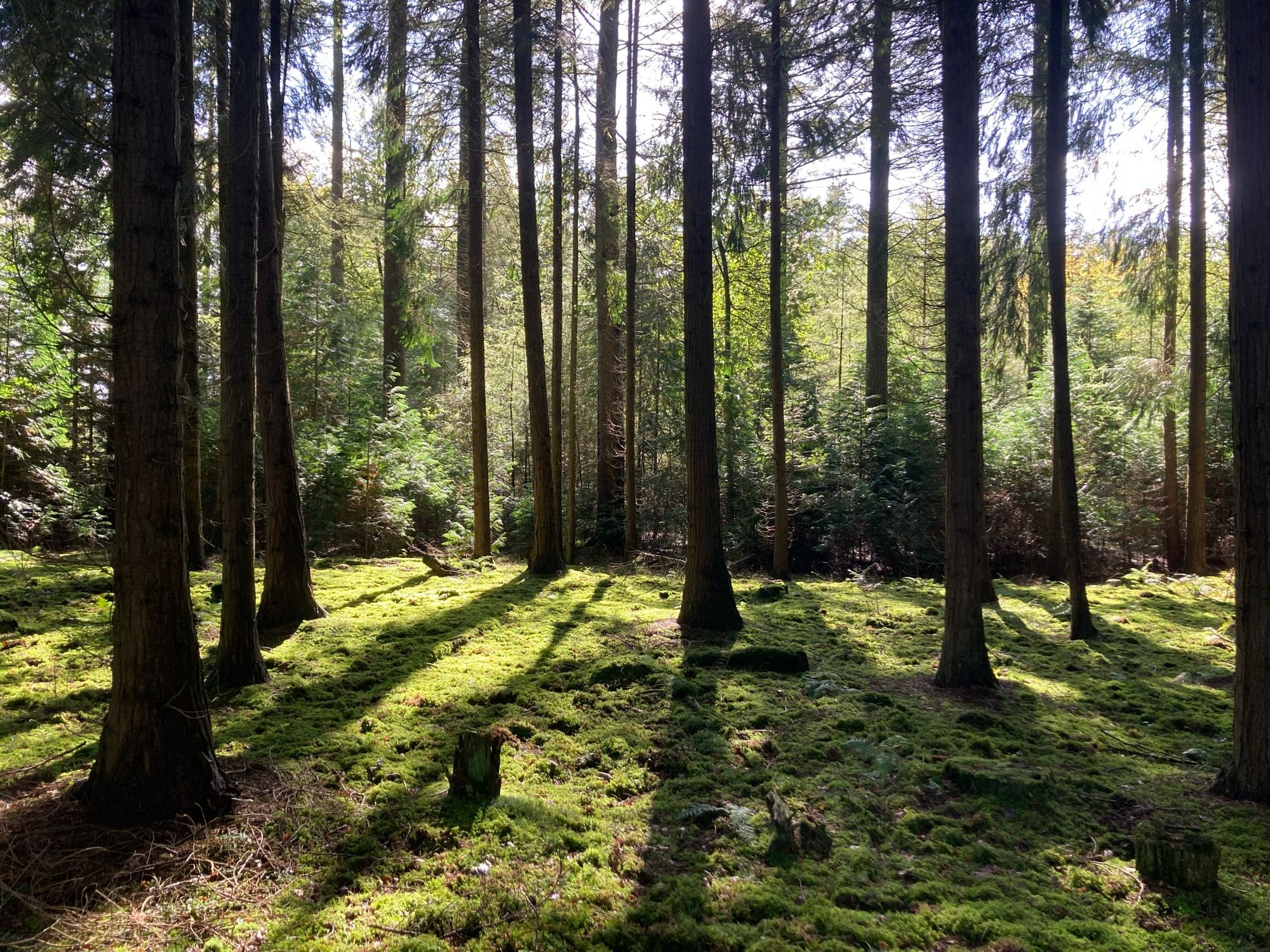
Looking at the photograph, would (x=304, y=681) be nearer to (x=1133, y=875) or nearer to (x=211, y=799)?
(x=211, y=799)

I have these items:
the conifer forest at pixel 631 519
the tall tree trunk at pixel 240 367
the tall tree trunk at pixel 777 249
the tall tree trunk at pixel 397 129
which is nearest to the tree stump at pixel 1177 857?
the conifer forest at pixel 631 519

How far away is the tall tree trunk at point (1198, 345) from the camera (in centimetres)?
1227

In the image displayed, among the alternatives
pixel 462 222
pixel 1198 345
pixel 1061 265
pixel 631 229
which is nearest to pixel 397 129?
pixel 462 222

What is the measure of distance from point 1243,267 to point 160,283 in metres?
6.36

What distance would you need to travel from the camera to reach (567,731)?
18.7 ft

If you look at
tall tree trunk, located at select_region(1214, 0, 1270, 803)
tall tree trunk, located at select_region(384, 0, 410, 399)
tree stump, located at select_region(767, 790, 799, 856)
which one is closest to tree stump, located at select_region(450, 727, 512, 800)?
tree stump, located at select_region(767, 790, 799, 856)

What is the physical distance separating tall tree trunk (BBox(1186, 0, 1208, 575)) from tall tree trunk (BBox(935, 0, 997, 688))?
7629mm

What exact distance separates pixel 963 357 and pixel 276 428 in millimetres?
6986

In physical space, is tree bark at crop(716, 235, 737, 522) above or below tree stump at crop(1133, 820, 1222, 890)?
above

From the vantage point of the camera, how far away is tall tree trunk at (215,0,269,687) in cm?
594

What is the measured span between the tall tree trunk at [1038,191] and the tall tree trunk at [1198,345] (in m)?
3.13

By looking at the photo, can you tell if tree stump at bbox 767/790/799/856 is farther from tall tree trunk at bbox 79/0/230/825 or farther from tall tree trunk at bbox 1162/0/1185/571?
tall tree trunk at bbox 1162/0/1185/571

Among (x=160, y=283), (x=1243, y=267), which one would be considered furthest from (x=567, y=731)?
(x=1243, y=267)

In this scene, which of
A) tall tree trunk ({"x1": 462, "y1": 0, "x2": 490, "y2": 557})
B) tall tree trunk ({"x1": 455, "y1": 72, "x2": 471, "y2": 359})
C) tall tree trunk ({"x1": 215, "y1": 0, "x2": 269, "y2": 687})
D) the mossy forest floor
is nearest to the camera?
the mossy forest floor
